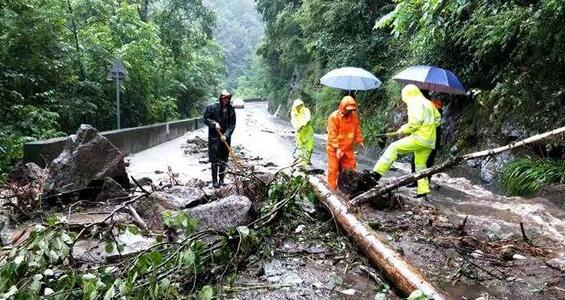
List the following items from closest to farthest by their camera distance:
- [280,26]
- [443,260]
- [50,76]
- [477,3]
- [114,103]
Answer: [443,260] → [477,3] → [50,76] → [114,103] → [280,26]

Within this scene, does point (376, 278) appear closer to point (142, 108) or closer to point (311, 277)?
point (311, 277)

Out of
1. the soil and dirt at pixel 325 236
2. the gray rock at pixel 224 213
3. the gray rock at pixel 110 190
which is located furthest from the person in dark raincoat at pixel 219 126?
the gray rock at pixel 224 213

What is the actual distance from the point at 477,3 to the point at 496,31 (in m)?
2.25

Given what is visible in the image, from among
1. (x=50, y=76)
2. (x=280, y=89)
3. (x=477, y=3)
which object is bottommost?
(x=280, y=89)

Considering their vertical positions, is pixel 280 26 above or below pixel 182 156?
above

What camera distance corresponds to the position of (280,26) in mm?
36062

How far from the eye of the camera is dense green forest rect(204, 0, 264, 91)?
10244cm

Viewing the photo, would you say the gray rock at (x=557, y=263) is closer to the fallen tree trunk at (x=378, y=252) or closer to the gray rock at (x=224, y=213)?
the fallen tree trunk at (x=378, y=252)

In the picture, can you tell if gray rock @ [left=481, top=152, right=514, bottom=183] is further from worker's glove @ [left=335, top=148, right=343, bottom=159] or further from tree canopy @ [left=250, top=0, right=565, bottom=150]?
worker's glove @ [left=335, top=148, right=343, bottom=159]

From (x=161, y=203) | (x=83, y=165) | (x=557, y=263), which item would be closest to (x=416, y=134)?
(x=557, y=263)

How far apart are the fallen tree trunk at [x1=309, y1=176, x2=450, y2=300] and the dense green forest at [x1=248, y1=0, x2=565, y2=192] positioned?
459 cm

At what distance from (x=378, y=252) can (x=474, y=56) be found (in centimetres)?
850

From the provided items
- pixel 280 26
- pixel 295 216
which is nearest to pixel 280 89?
pixel 280 26

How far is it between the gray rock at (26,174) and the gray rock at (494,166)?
8016 millimetres
